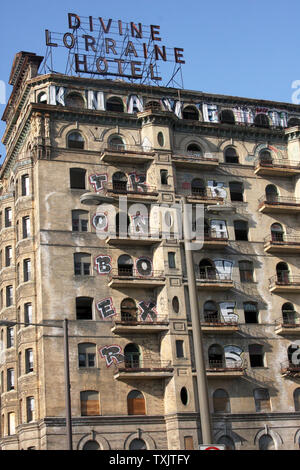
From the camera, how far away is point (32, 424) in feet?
184

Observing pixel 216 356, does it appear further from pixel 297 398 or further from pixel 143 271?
pixel 143 271

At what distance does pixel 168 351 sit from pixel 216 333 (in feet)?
16.1

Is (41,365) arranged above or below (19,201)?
below

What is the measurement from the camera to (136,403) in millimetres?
57375

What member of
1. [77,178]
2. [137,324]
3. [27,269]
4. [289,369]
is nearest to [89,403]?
[137,324]

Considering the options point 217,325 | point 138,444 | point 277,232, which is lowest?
point 138,444

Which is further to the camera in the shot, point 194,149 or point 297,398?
point 194,149

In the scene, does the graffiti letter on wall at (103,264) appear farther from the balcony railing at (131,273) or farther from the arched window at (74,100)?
the arched window at (74,100)

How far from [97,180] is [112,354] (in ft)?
49.9

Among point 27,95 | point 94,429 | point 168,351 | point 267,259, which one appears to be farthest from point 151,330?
point 27,95
